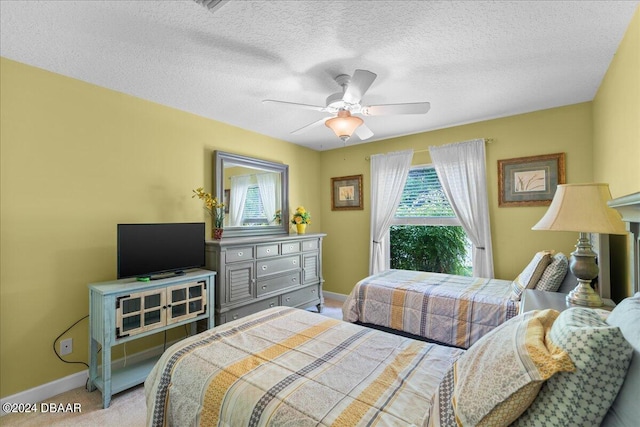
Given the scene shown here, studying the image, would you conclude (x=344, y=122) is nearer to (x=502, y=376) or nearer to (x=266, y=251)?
(x=266, y=251)

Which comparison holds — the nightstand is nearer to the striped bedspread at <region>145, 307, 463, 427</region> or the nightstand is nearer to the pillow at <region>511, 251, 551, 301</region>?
the pillow at <region>511, 251, 551, 301</region>

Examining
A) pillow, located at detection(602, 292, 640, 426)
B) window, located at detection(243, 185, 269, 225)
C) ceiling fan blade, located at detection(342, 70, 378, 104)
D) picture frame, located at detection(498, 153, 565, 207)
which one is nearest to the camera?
pillow, located at detection(602, 292, 640, 426)

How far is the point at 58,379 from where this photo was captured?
2.34m

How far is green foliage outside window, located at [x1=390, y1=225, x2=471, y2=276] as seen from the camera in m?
3.97

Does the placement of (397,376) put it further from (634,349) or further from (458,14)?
(458,14)

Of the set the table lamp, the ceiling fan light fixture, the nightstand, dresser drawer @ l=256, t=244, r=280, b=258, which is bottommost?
the nightstand

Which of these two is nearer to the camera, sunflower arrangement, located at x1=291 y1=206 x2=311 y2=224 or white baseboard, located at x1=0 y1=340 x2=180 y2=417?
white baseboard, located at x1=0 y1=340 x2=180 y2=417

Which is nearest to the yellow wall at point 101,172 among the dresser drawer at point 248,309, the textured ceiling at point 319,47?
the textured ceiling at point 319,47

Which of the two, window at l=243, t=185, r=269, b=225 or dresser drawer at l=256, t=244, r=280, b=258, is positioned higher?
window at l=243, t=185, r=269, b=225

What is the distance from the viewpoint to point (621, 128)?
2.04 meters

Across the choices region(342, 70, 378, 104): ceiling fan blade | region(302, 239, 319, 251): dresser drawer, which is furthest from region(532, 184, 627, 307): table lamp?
region(302, 239, 319, 251): dresser drawer

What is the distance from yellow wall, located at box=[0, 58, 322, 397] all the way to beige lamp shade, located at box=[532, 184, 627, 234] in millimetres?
3283

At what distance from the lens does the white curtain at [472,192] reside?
3.54 m

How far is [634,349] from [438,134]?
353 cm
